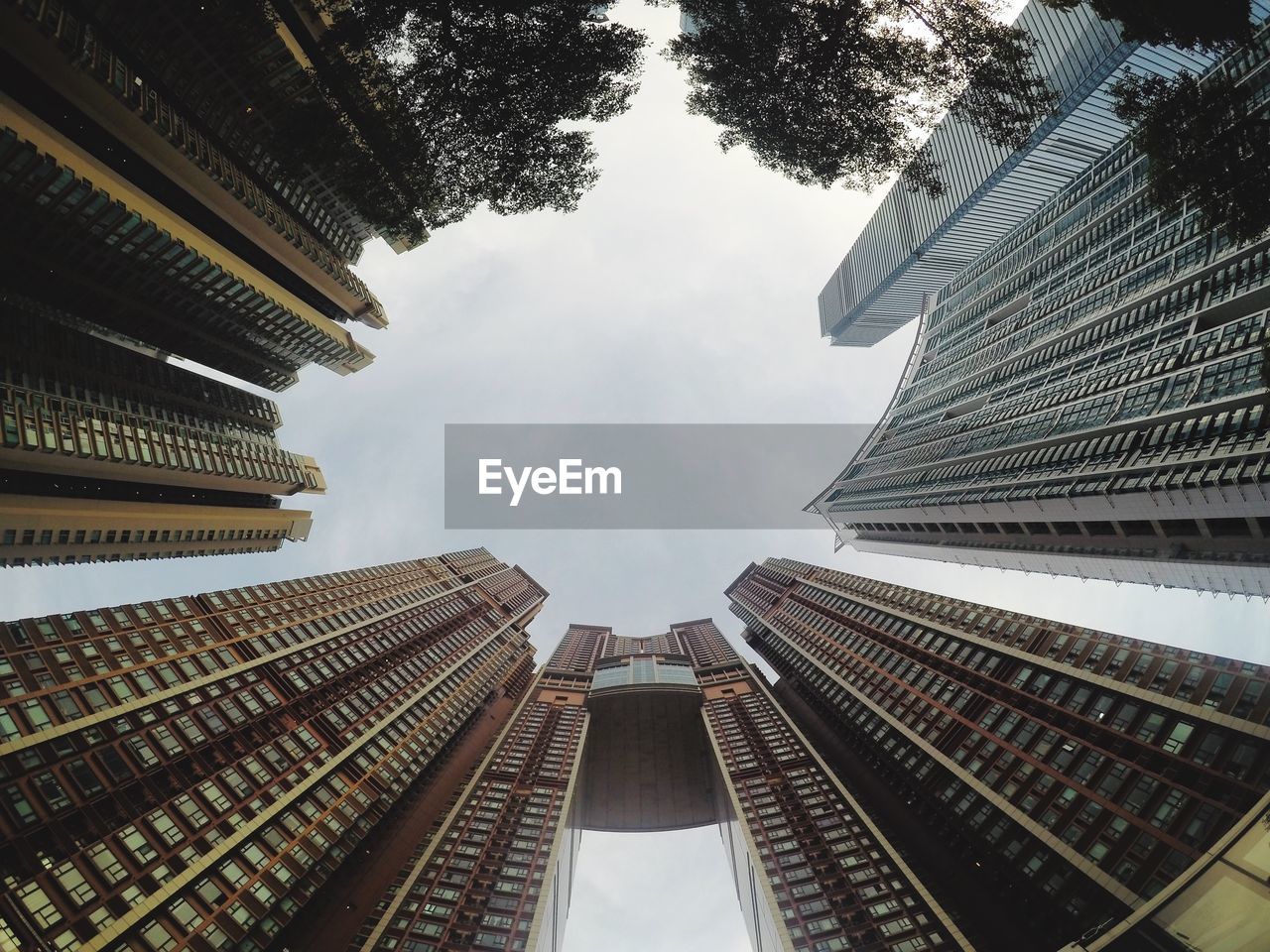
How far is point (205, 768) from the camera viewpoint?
56906mm

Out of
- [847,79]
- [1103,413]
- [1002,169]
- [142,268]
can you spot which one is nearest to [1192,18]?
[847,79]

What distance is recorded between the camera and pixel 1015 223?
126 m

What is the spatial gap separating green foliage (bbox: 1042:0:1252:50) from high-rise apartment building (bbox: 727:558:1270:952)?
24564mm

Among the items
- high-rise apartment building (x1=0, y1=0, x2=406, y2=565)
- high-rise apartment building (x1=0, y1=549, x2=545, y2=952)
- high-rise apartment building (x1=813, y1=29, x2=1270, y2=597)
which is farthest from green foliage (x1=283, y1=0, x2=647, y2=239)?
high-rise apartment building (x1=0, y1=549, x2=545, y2=952)

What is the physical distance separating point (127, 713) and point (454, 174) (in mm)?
58110

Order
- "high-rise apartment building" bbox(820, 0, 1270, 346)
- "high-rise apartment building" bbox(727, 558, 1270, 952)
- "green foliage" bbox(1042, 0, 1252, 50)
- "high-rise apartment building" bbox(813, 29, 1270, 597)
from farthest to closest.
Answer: "high-rise apartment building" bbox(820, 0, 1270, 346) → "high-rise apartment building" bbox(813, 29, 1270, 597) → "high-rise apartment building" bbox(727, 558, 1270, 952) → "green foliage" bbox(1042, 0, 1252, 50)

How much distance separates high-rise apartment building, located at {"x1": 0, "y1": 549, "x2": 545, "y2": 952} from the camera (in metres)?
43.5

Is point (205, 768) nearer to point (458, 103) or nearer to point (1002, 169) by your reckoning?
point (458, 103)

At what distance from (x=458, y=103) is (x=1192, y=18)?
25.5 metres

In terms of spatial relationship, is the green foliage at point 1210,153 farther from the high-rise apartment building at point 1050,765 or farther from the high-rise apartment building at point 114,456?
the high-rise apartment building at point 114,456

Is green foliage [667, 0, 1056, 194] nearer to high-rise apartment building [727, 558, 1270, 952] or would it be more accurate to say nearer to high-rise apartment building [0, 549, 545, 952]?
high-rise apartment building [727, 558, 1270, 952]

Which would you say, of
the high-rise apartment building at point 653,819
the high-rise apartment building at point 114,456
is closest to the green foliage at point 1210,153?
the high-rise apartment building at point 653,819

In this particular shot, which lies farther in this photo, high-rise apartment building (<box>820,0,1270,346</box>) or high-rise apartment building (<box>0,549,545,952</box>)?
high-rise apartment building (<box>820,0,1270,346</box>)

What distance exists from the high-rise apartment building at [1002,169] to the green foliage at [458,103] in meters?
15.9
